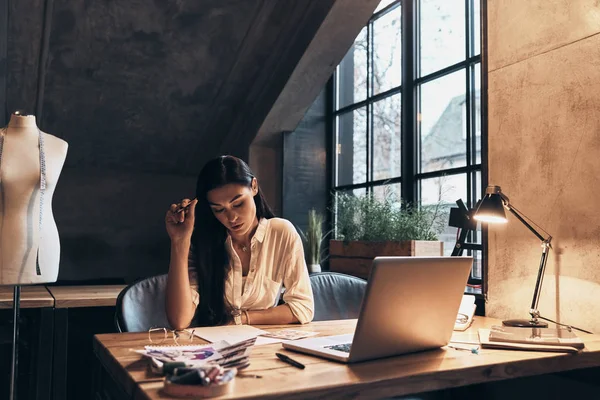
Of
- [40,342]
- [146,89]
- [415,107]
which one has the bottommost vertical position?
[40,342]

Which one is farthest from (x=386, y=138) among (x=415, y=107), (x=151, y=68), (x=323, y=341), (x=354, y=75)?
(x=323, y=341)

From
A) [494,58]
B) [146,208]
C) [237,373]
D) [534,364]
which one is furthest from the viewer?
[146,208]

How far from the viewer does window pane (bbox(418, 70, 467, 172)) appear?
3.50 metres

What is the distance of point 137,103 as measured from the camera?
4879 millimetres

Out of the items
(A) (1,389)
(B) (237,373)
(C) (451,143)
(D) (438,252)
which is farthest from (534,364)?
(A) (1,389)

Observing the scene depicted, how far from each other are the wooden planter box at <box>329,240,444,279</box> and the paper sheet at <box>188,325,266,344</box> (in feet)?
5.21

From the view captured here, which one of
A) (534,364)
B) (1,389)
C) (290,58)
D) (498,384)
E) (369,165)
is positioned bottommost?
(1,389)

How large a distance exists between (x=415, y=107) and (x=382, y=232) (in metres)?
1.01

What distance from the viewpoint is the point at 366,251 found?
3615mm

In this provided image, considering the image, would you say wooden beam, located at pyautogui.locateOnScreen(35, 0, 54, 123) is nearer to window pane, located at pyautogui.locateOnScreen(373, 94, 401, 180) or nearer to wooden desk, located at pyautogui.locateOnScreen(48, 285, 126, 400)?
wooden desk, located at pyautogui.locateOnScreen(48, 285, 126, 400)

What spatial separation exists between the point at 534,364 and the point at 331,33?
320 centimetres

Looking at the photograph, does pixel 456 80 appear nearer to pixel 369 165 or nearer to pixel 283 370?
pixel 369 165

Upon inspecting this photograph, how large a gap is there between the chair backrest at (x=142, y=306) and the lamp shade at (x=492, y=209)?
1276 millimetres

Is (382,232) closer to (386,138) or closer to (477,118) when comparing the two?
(477,118)
